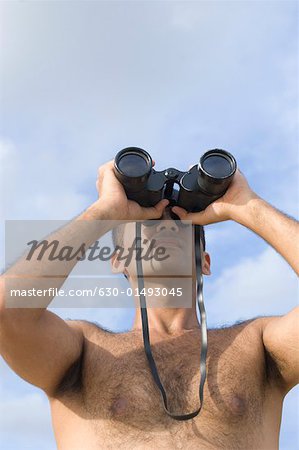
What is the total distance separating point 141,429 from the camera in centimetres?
266

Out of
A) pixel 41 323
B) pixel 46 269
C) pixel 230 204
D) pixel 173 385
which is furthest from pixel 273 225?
pixel 41 323

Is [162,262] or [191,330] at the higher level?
[162,262]

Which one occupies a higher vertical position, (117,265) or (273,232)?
(117,265)

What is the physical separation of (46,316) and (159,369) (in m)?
0.62

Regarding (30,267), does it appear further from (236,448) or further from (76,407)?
(236,448)

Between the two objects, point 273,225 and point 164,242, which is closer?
point 273,225

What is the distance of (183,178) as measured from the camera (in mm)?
3197

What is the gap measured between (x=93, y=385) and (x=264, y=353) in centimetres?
87

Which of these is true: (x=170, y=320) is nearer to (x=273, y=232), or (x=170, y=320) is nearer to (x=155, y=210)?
(x=155, y=210)

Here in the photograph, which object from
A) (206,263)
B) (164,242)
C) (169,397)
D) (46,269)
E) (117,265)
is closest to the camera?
(46,269)

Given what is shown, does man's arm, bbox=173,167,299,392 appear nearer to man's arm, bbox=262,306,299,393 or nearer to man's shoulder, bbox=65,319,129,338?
man's arm, bbox=262,306,299,393

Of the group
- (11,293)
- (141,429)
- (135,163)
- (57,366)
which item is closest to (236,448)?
(141,429)

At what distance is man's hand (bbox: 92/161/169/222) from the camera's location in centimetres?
292

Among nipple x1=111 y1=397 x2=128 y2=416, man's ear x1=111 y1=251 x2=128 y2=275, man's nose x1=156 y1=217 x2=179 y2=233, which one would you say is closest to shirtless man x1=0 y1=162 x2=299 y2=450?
nipple x1=111 y1=397 x2=128 y2=416
